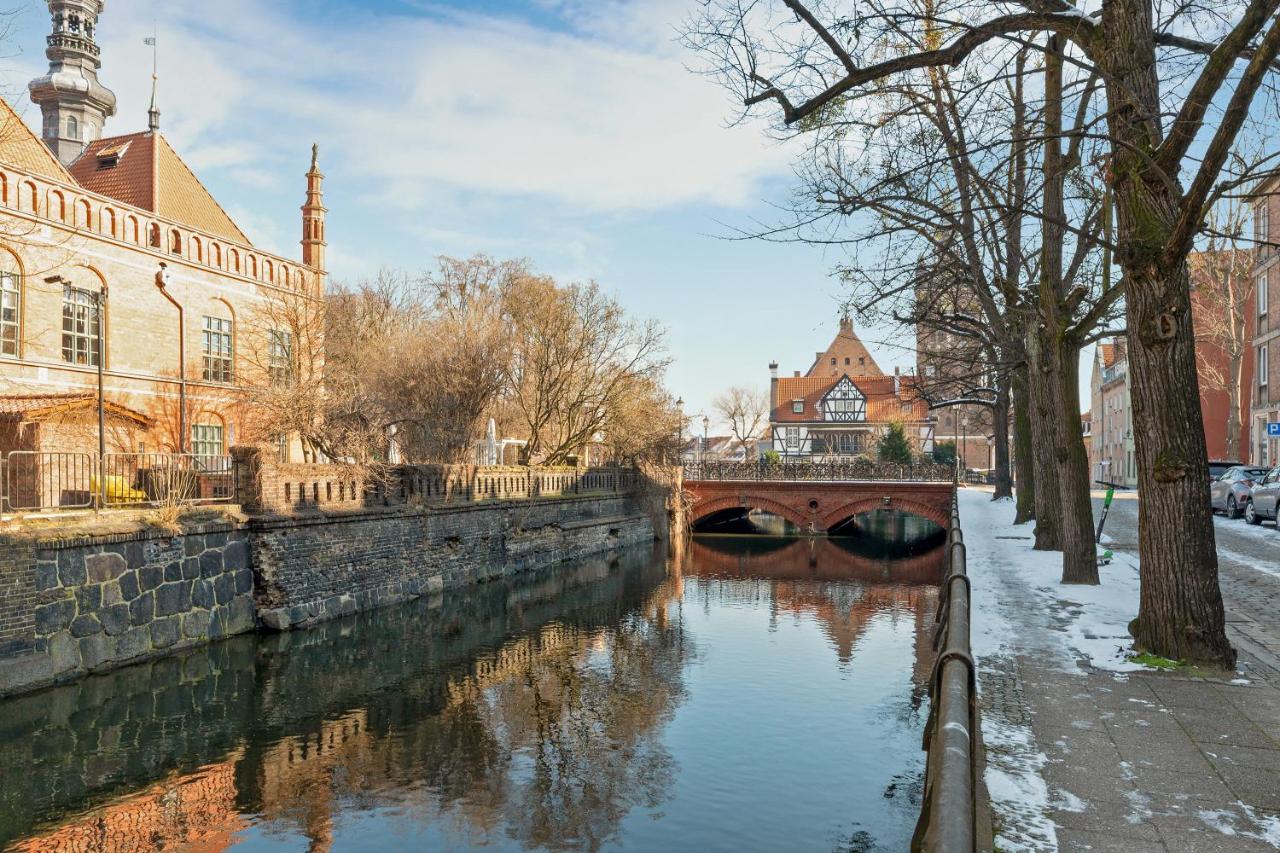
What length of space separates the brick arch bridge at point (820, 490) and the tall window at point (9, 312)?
2614 cm

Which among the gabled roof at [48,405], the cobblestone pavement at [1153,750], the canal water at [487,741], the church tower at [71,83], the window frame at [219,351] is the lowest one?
the canal water at [487,741]

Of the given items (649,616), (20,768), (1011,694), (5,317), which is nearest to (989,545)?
(649,616)

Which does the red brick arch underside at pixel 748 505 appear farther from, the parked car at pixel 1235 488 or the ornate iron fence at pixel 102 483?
the ornate iron fence at pixel 102 483

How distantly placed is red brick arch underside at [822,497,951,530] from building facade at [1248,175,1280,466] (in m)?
11.8

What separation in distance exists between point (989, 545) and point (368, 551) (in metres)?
12.5

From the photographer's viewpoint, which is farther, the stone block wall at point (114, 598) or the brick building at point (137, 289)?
the brick building at point (137, 289)

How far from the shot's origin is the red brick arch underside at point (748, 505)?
40.9 meters

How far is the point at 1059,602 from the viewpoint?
10.8m

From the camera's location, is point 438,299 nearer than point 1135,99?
No

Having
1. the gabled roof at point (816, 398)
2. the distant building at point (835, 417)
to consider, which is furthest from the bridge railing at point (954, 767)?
the gabled roof at point (816, 398)

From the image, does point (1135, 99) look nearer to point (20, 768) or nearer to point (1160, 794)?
point (1160, 794)

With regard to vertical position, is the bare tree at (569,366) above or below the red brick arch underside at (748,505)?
above

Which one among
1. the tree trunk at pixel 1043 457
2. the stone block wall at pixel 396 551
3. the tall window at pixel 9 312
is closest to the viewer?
the tree trunk at pixel 1043 457

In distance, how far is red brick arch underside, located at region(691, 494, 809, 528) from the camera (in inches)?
1612
